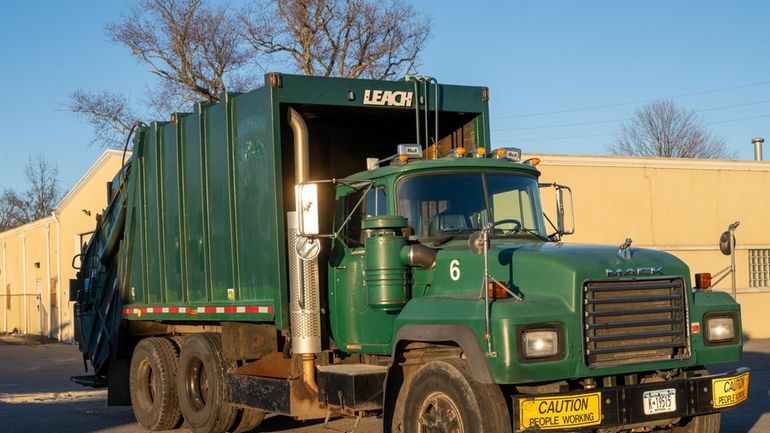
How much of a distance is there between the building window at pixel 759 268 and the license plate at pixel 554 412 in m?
23.1

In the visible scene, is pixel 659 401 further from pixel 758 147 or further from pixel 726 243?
pixel 758 147

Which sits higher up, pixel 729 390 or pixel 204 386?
pixel 729 390

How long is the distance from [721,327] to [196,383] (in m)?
6.10

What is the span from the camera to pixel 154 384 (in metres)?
12.9

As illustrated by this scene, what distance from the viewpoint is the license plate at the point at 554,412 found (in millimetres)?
7340

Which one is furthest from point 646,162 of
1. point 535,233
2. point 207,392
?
point 535,233

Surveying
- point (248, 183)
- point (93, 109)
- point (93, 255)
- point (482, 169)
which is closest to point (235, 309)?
point (248, 183)

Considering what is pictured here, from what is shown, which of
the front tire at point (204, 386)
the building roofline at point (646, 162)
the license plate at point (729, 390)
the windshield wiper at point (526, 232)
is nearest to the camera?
the license plate at point (729, 390)

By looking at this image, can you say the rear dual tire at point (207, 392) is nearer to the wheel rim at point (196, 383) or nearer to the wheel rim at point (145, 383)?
the wheel rim at point (196, 383)

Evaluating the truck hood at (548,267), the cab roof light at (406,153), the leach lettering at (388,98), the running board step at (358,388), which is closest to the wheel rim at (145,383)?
the running board step at (358,388)

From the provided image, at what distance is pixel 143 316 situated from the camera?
1313 cm

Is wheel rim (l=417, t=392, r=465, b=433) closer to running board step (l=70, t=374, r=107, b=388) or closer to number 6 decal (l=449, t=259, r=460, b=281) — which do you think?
number 6 decal (l=449, t=259, r=460, b=281)

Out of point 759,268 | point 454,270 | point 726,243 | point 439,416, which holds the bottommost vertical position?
point 439,416

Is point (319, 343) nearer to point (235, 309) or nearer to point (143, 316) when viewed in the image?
point (235, 309)
